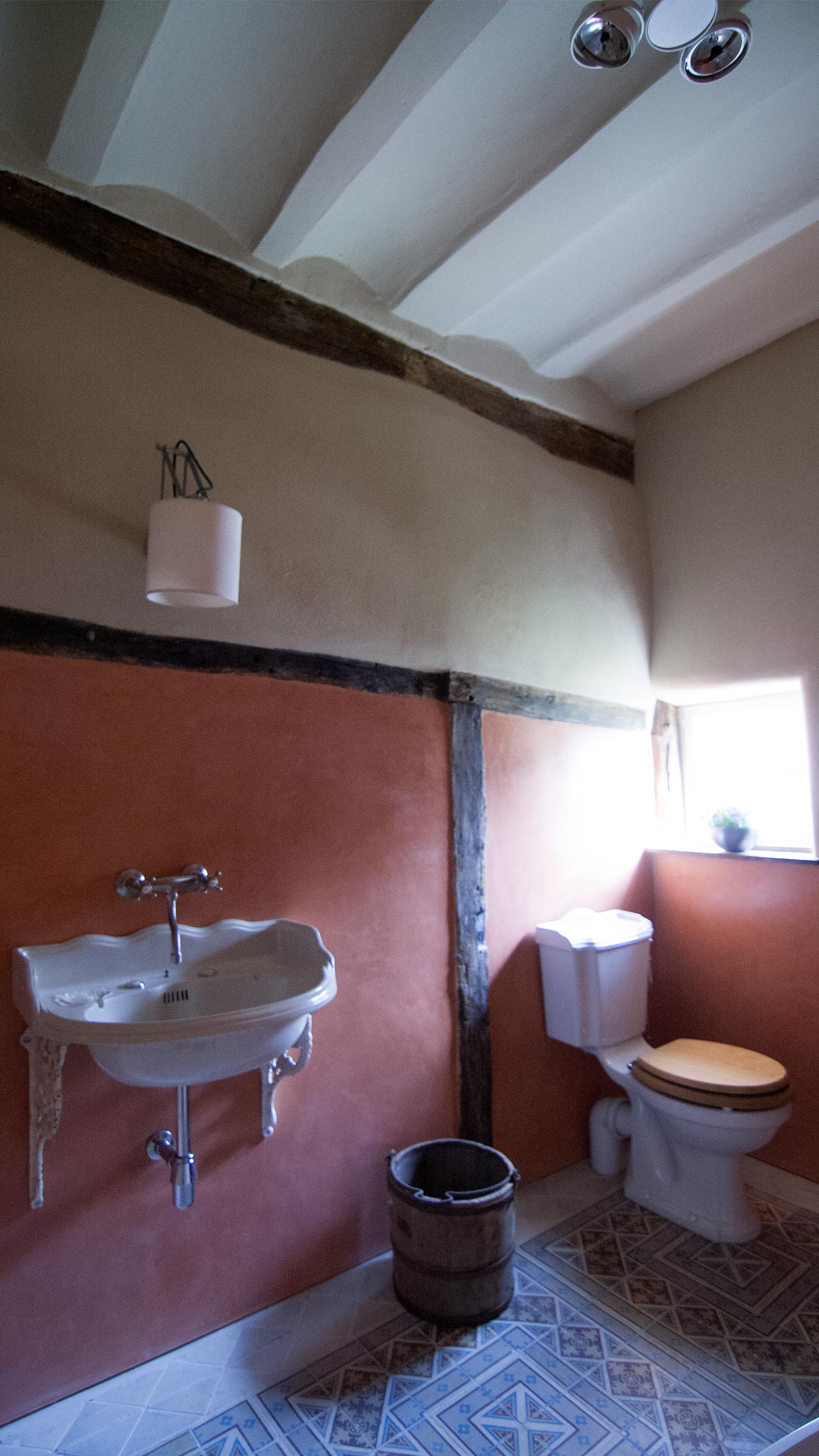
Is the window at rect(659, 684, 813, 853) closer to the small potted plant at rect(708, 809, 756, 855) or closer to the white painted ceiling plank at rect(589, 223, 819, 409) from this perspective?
the small potted plant at rect(708, 809, 756, 855)

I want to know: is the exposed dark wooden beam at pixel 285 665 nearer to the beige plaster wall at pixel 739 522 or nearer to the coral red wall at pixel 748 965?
the beige plaster wall at pixel 739 522

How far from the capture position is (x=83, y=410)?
1.86 meters

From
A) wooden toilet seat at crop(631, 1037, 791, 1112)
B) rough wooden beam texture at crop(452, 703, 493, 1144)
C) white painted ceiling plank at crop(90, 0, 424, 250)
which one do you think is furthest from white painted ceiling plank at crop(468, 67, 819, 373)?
wooden toilet seat at crop(631, 1037, 791, 1112)

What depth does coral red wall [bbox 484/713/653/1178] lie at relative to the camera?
2.53m

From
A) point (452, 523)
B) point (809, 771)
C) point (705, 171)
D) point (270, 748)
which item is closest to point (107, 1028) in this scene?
point (270, 748)

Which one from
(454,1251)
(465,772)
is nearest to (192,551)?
(465,772)

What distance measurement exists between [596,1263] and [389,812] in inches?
53.0

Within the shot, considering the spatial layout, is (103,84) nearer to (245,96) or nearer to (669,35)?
(245,96)

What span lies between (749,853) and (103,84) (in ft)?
9.13

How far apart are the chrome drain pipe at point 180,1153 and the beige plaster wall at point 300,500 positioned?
1.10 m

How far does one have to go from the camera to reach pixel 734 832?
2.75m

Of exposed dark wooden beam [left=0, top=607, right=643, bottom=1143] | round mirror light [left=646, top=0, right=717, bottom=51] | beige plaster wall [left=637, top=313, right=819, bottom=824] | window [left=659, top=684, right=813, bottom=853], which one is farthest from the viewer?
window [left=659, top=684, right=813, bottom=853]

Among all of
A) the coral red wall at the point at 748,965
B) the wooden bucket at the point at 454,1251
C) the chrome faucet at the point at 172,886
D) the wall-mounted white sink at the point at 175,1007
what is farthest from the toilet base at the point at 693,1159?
the chrome faucet at the point at 172,886

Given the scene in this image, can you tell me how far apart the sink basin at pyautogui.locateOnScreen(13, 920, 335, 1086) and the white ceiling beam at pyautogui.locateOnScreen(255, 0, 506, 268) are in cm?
180
